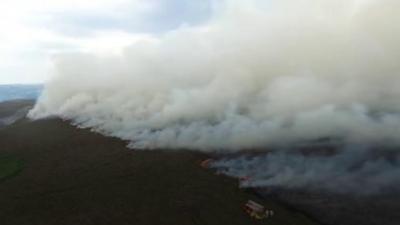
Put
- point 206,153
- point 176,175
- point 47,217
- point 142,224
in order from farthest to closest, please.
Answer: point 206,153
point 176,175
point 47,217
point 142,224

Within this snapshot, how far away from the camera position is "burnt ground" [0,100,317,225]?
5391 centimetres

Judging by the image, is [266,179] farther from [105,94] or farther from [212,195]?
[105,94]

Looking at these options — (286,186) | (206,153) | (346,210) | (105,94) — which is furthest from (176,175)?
(105,94)

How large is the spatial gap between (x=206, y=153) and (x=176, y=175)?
871 centimetres

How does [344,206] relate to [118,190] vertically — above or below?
above

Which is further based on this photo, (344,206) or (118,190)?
(118,190)

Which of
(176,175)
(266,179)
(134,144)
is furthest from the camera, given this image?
(134,144)

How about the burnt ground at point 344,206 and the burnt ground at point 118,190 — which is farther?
the burnt ground at point 118,190

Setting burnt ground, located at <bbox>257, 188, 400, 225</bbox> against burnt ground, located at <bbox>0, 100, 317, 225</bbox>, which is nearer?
burnt ground, located at <bbox>257, 188, 400, 225</bbox>

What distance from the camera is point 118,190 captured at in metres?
62.5

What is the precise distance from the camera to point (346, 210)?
2063 inches

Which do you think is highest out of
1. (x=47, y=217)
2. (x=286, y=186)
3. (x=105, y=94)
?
(x=105, y=94)

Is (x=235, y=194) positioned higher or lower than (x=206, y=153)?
lower

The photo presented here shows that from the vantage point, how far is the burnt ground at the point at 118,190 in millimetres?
53906
